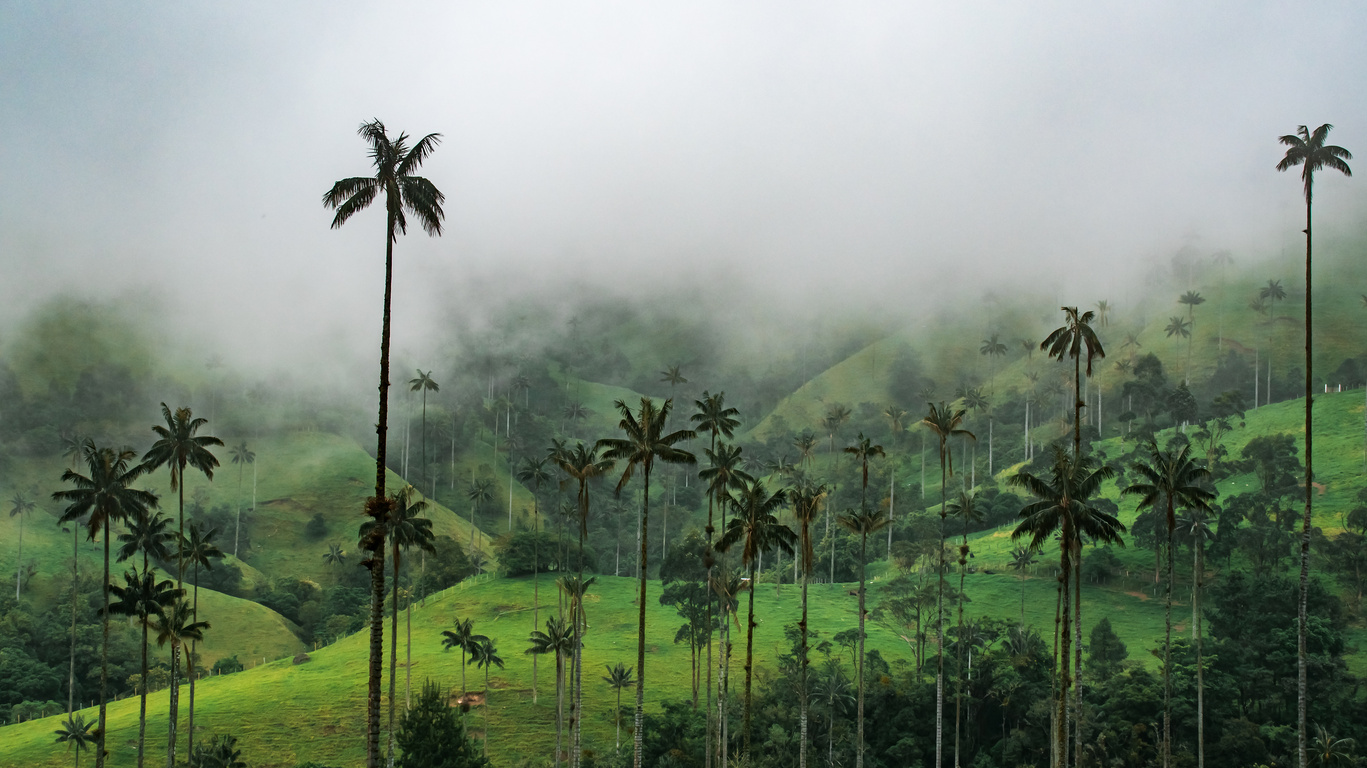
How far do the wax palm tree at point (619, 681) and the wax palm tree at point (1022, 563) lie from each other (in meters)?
45.8

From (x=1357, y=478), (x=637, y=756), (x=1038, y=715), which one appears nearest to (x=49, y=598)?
(x=637, y=756)

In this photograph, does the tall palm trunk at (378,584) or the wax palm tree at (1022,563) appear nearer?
the tall palm trunk at (378,584)

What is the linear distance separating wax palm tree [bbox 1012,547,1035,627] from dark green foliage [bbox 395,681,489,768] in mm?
72174

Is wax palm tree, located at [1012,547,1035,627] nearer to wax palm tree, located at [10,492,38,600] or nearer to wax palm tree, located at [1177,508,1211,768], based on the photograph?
wax palm tree, located at [1177,508,1211,768]

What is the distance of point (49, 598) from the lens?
15600cm

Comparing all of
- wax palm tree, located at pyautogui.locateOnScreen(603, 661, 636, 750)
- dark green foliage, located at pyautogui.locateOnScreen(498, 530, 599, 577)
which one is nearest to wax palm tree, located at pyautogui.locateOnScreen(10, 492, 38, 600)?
dark green foliage, located at pyautogui.locateOnScreen(498, 530, 599, 577)

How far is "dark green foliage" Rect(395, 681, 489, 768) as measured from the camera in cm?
6712

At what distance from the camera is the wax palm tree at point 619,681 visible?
317 feet

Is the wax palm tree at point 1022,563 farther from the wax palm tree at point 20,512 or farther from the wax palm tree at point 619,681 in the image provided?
the wax palm tree at point 20,512

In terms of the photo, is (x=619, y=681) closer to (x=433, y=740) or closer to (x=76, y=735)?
(x=433, y=740)

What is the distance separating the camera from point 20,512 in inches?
6954

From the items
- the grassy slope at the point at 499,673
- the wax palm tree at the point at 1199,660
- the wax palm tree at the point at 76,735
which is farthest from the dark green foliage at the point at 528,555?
the wax palm tree at the point at 1199,660

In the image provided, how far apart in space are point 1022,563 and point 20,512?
164m

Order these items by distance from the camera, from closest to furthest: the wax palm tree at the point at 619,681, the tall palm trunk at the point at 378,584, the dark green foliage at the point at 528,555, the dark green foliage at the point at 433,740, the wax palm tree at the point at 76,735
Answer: the tall palm trunk at the point at 378,584 → the dark green foliage at the point at 433,740 → the wax palm tree at the point at 76,735 → the wax palm tree at the point at 619,681 → the dark green foliage at the point at 528,555
